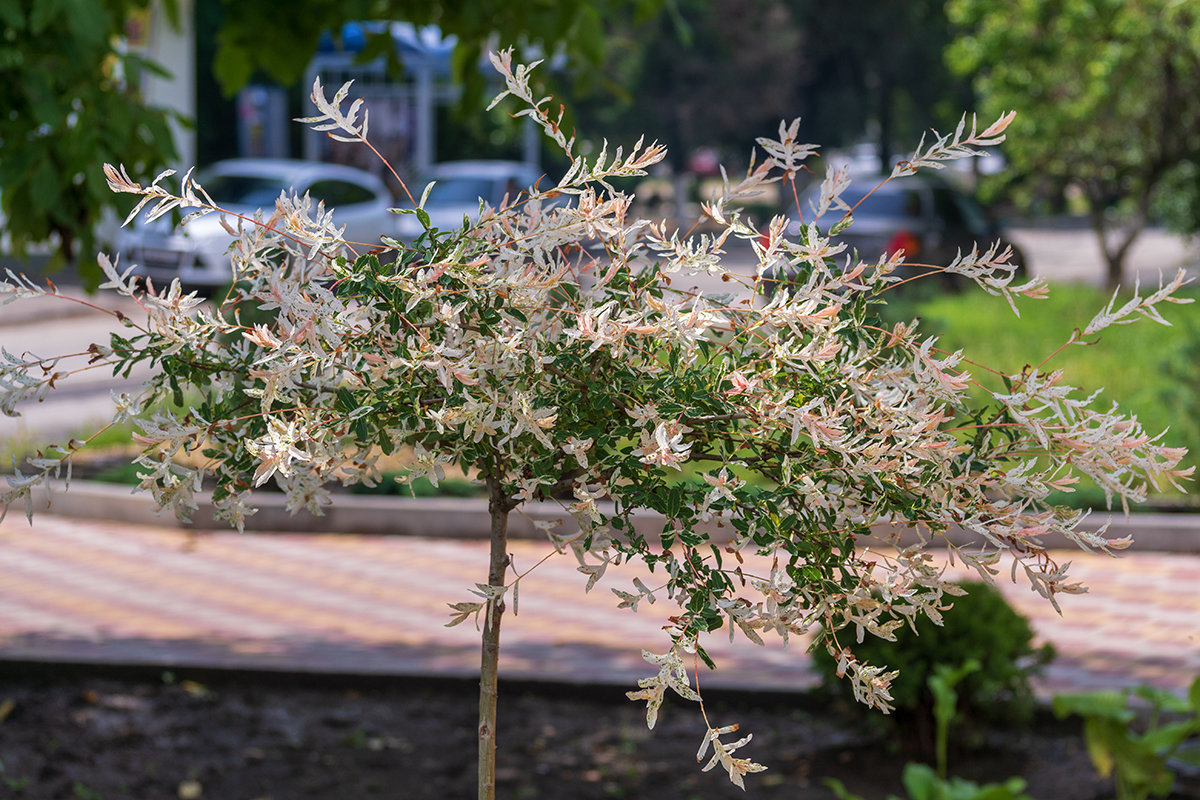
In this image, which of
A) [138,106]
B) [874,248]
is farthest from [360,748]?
[874,248]

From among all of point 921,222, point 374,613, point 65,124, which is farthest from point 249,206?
point 65,124

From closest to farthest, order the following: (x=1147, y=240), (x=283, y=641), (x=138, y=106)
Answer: (x=138, y=106) < (x=283, y=641) < (x=1147, y=240)

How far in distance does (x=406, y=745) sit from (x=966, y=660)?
1869 mm

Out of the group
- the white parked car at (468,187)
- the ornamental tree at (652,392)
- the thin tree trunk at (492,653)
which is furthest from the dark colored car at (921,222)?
the ornamental tree at (652,392)

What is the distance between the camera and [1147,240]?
114ft

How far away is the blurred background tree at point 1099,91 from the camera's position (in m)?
17.2

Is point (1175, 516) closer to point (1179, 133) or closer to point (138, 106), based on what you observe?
point (138, 106)

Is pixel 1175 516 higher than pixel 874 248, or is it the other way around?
pixel 874 248

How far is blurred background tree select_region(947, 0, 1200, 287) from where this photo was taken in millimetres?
17203

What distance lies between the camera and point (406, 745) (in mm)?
4707

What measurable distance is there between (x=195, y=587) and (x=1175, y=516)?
17.7 feet

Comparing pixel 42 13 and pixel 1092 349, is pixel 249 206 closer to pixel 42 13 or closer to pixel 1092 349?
pixel 1092 349

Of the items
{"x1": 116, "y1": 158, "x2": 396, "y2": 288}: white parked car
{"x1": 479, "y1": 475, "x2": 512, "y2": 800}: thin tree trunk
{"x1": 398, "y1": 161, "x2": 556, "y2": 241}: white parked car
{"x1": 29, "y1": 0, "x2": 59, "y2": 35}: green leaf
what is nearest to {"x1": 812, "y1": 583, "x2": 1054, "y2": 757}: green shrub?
{"x1": 479, "y1": 475, "x2": 512, "y2": 800}: thin tree trunk

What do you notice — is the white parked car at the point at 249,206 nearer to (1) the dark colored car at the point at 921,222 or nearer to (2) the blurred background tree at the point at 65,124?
(1) the dark colored car at the point at 921,222
